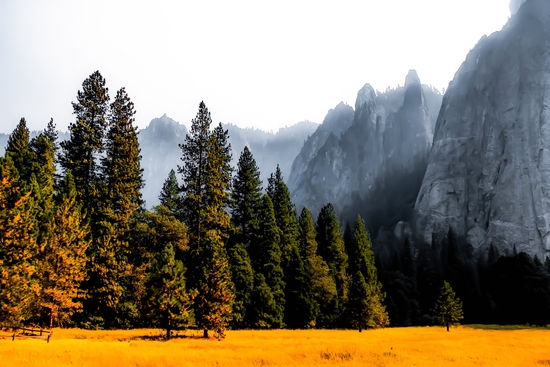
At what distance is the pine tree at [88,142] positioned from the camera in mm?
43719

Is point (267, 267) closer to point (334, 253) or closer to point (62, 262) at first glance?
point (334, 253)

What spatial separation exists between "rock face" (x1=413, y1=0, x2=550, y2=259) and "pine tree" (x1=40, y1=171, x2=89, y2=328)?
133m

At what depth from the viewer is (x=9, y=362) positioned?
15469 millimetres

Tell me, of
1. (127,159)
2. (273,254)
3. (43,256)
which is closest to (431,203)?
(273,254)

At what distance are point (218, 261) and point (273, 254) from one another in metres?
20.1

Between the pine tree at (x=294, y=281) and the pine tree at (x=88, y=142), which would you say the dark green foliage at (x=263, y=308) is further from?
the pine tree at (x=88, y=142)

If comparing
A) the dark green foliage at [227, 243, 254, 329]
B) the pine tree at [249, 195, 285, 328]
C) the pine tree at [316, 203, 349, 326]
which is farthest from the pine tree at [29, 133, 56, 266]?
the pine tree at [316, 203, 349, 326]

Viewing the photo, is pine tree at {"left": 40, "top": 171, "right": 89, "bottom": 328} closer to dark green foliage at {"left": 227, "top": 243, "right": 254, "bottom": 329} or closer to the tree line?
the tree line

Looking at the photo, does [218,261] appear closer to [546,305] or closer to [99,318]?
[99,318]

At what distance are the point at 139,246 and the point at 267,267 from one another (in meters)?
17.2

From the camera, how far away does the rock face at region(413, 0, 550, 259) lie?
5399 inches

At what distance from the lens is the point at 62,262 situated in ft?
111

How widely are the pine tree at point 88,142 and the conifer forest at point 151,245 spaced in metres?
0.12

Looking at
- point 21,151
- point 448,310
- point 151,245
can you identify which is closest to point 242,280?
point 151,245
